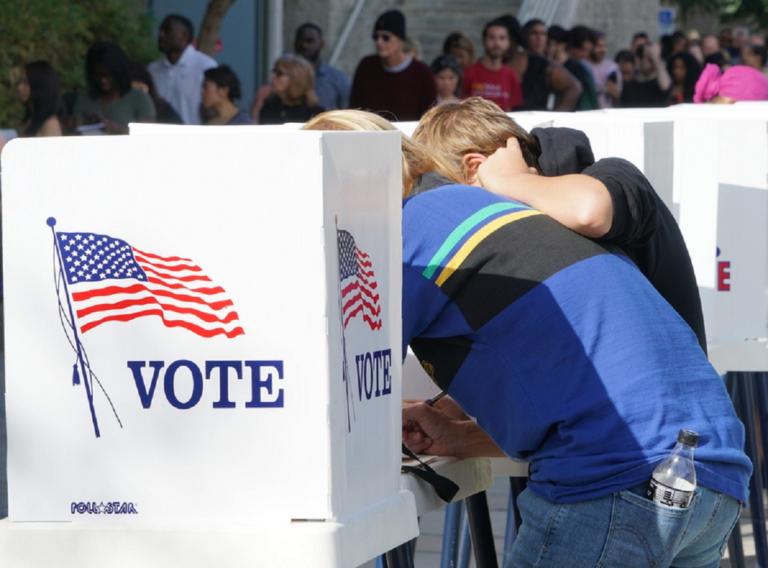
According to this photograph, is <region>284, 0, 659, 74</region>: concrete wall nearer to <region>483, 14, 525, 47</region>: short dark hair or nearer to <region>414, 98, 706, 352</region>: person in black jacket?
<region>483, 14, 525, 47</region>: short dark hair

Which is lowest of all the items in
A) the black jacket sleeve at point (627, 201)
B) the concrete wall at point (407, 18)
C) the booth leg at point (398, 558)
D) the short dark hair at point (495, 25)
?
the booth leg at point (398, 558)

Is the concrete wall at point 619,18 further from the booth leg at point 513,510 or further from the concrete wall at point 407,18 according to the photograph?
the booth leg at point 513,510

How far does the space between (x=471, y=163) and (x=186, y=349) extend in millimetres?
958

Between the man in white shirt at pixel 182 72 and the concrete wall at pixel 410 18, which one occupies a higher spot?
the concrete wall at pixel 410 18

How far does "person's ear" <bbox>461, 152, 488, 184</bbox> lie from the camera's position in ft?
10.2

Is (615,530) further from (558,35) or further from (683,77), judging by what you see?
(683,77)

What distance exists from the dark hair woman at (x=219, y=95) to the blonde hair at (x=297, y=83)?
0.37 m

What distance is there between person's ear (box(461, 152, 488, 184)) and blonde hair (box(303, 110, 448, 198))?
0.12 m

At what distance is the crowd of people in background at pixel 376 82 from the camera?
9.96m

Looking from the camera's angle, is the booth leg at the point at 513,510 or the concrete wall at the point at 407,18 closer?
the booth leg at the point at 513,510

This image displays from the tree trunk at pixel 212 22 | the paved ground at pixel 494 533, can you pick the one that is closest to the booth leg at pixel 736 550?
the paved ground at pixel 494 533

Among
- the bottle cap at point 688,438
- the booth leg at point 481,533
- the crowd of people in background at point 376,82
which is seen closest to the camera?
the bottle cap at point 688,438

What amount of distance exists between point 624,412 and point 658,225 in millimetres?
459

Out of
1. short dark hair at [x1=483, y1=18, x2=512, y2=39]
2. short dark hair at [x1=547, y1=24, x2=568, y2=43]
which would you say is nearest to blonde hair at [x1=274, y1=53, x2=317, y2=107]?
short dark hair at [x1=483, y1=18, x2=512, y2=39]
